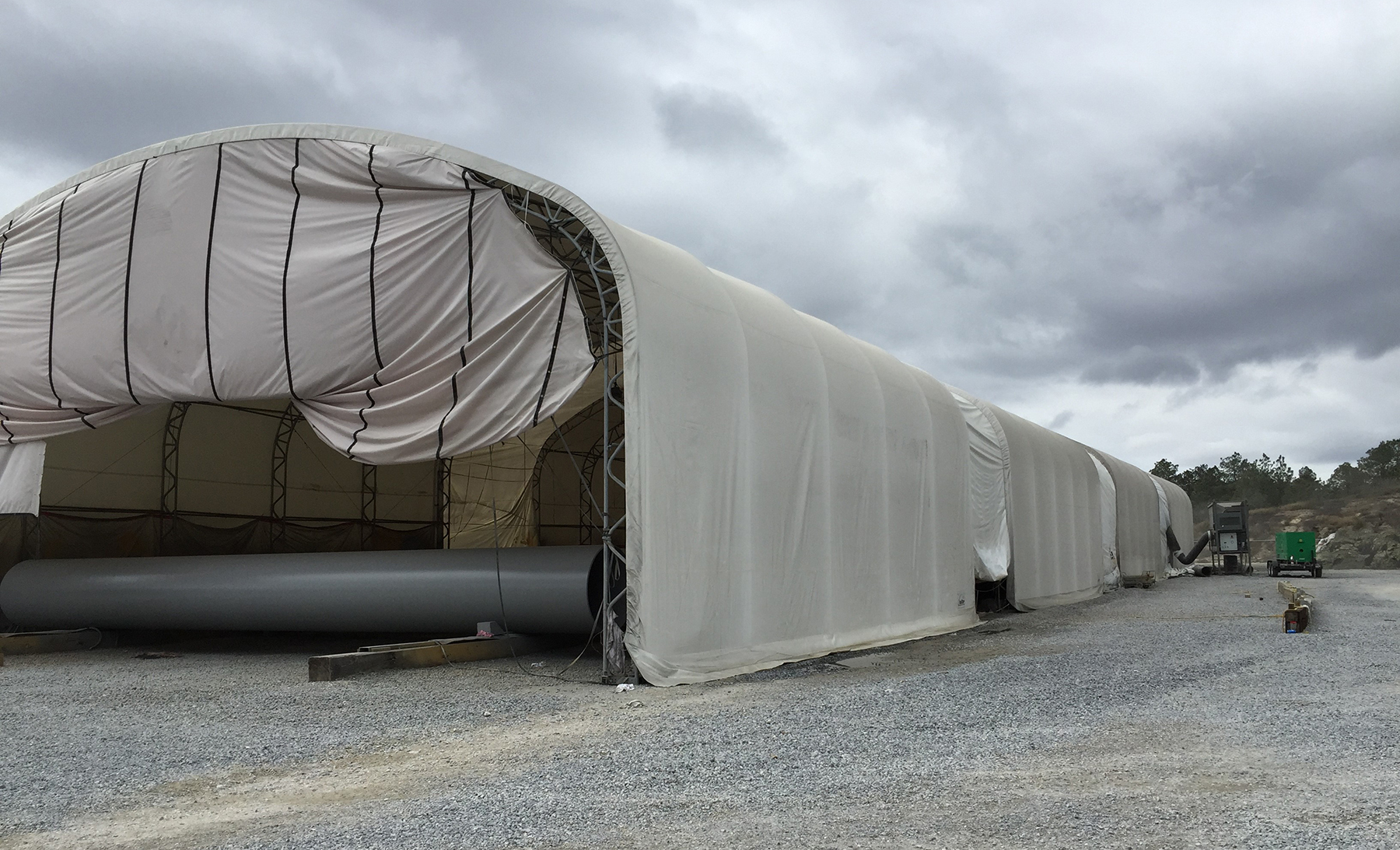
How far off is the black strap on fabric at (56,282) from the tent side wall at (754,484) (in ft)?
22.7

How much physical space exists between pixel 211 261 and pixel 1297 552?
108 feet

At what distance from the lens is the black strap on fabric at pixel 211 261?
36.7 ft

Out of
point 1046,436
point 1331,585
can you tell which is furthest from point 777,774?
point 1331,585

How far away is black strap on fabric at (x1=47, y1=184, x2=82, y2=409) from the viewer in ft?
39.1

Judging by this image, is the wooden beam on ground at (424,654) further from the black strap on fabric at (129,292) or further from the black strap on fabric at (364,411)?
the black strap on fabric at (129,292)

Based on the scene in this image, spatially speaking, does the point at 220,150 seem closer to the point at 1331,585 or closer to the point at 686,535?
the point at 686,535

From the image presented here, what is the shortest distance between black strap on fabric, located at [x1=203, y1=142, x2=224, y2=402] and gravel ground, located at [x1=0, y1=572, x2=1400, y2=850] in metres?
3.18

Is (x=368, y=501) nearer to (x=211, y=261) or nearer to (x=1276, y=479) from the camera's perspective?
(x=211, y=261)

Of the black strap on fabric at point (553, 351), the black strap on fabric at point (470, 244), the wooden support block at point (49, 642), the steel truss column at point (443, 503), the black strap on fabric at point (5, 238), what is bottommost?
the wooden support block at point (49, 642)

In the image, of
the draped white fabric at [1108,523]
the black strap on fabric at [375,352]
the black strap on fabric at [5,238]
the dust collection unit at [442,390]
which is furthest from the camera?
the draped white fabric at [1108,523]

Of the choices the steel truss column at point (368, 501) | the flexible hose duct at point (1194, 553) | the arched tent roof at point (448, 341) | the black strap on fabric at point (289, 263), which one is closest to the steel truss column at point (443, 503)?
the steel truss column at point (368, 501)

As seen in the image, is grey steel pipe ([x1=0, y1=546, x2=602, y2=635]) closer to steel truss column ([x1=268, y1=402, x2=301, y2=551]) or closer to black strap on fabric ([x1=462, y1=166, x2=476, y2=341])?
black strap on fabric ([x1=462, y1=166, x2=476, y2=341])

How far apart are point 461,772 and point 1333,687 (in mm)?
7300

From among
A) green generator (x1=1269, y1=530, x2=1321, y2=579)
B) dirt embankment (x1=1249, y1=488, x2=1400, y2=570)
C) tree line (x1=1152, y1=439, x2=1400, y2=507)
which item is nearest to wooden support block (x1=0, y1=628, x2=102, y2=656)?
green generator (x1=1269, y1=530, x2=1321, y2=579)
